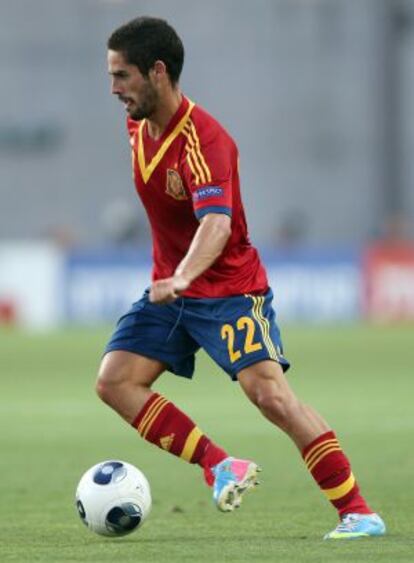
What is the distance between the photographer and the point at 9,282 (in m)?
30.2

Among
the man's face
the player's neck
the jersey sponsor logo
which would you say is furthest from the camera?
the player's neck

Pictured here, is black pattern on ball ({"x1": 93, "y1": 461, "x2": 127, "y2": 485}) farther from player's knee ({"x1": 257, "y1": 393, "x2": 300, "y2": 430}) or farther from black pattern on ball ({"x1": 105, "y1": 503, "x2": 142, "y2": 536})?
player's knee ({"x1": 257, "y1": 393, "x2": 300, "y2": 430})

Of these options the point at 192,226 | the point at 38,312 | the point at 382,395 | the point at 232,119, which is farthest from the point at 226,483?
the point at 232,119

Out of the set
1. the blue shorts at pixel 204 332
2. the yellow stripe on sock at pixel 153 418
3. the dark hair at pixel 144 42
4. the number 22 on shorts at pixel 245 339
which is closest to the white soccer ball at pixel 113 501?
the yellow stripe on sock at pixel 153 418

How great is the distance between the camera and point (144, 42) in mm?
8250

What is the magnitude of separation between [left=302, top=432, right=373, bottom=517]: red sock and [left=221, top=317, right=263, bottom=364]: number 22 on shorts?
1.71 ft

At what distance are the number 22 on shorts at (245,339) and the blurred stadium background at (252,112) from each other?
100 ft

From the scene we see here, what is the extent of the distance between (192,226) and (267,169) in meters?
31.7

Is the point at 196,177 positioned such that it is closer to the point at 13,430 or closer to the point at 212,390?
the point at 13,430

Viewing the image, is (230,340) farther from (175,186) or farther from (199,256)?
(175,186)

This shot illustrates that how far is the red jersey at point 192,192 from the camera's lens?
8.22 meters

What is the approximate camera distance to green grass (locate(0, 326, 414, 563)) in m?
8.03

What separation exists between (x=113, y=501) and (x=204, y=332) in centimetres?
93

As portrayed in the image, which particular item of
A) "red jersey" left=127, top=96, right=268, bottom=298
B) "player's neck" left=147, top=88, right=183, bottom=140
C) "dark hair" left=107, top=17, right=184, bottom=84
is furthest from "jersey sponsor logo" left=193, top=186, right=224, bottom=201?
"dark hair" left=107, top=17, right=184, bottom=84
